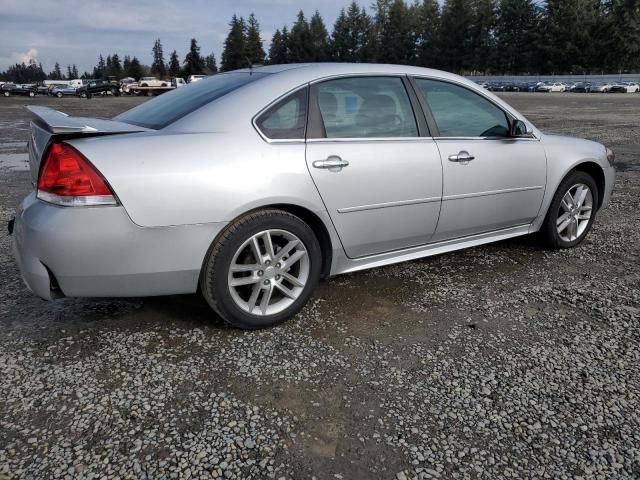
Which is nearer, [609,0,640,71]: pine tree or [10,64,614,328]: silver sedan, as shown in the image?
[10,64,614,328]: silver sedan

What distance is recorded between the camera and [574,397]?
246 cm

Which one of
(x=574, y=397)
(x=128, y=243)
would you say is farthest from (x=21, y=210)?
(x=574, y=397)

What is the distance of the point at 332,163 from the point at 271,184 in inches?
16.7

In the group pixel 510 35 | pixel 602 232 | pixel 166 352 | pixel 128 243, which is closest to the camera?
pixel 128 243

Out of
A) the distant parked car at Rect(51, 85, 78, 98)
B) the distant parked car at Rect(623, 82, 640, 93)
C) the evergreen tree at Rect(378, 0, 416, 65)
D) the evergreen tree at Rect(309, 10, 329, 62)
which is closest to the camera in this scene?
the distant parked car at Rect(51, 85, 78, 98)

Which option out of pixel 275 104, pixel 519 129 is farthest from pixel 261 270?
pixel 519 129

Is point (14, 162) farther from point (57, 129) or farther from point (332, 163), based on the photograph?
point (332, 163)

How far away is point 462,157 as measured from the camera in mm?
3660

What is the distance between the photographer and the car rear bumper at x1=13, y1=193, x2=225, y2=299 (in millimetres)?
2564

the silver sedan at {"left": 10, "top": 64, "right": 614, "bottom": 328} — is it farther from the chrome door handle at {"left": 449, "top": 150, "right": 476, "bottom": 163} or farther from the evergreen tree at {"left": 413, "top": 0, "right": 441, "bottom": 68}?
the evergreen tree at {"left": 413, "top": 0, "right": 441, "bottom": 68}

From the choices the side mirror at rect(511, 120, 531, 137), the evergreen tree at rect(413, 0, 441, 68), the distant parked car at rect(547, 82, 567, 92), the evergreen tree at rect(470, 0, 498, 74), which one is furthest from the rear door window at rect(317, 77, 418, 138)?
the evergreen tree at rect(413, 0, 441, 68)

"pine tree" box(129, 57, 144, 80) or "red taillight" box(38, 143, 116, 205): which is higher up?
"pine tree" box(129, 57, 144, 80)

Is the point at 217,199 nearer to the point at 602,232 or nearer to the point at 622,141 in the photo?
the point at 602,232

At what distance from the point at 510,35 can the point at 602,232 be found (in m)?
101
